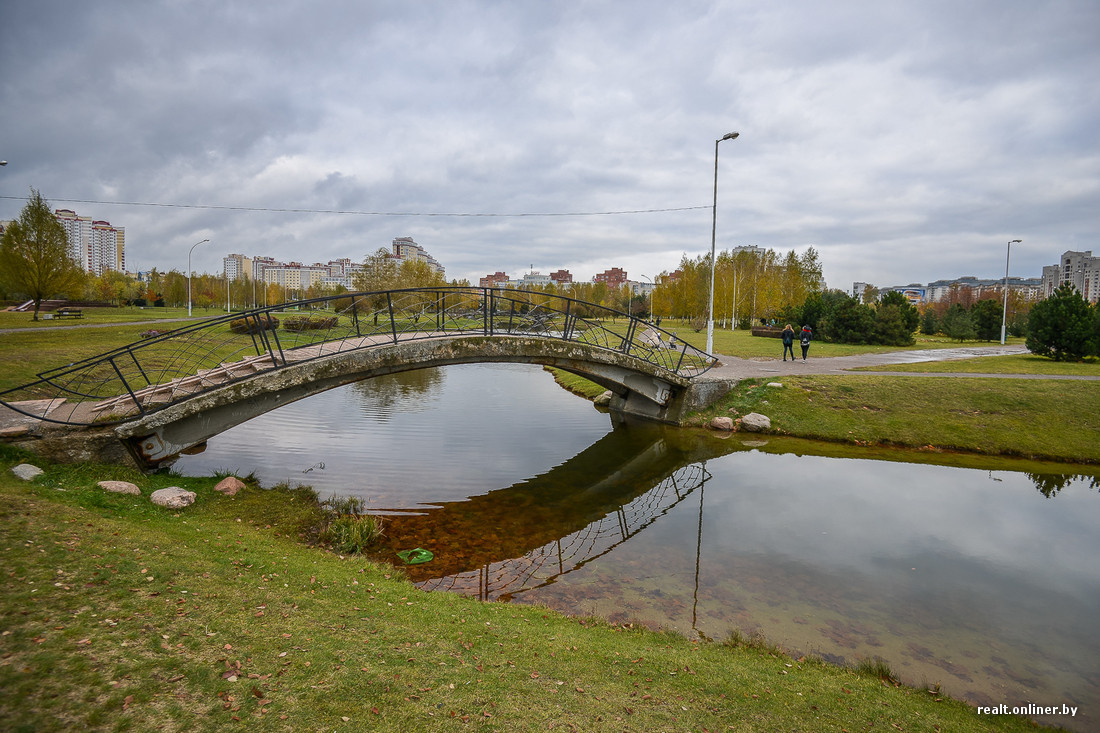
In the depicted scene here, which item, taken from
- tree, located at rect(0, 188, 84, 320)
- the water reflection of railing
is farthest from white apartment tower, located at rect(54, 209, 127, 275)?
the water reflection of railing

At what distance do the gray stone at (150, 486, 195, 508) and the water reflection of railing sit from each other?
4.86m

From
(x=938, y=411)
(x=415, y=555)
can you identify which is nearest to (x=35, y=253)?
(x=415, y=555)

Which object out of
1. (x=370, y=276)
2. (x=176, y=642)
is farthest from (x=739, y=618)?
(x=370, y=276)

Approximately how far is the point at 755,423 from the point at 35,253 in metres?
45.8

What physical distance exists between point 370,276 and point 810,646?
49656mm

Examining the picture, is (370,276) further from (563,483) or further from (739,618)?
(739,618)

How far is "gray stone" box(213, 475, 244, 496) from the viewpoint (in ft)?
34.9

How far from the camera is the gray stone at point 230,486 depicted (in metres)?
10.6

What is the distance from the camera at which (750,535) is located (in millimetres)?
10570

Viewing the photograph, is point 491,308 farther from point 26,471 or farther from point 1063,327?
point 1063,327

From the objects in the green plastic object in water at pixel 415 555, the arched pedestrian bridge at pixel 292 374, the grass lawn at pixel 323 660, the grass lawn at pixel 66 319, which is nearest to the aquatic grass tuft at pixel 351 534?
the green plastic object in water at pixel 415 555

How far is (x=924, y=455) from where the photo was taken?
54.0 feet

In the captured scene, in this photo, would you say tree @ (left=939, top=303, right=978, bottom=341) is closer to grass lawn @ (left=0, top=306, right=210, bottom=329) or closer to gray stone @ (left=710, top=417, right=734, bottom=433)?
gray stone @ (left=710, top=417, right=734, bottom=433)

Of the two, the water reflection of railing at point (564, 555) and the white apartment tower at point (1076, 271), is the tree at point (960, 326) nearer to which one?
the water reflection of railing at point (564, 555)
